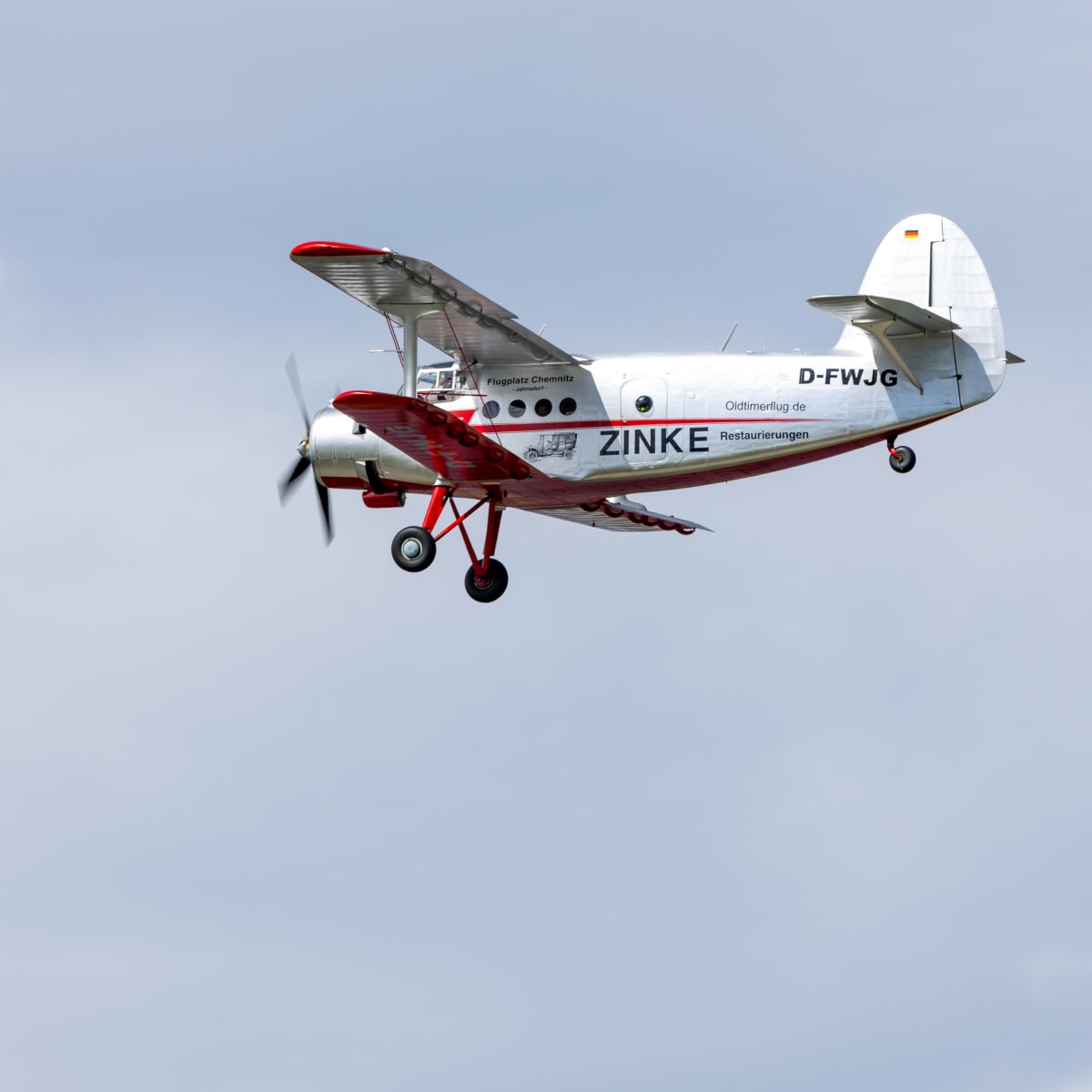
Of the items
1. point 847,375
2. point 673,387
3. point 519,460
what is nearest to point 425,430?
point 519,460

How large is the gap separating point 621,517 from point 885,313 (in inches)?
286

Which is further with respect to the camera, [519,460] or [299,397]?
[299,397]

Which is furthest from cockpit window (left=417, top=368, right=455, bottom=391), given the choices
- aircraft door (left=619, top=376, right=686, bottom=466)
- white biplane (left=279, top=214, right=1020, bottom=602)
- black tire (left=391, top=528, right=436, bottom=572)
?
aircraft door (left=619, top=376, right=686, bottom=466)

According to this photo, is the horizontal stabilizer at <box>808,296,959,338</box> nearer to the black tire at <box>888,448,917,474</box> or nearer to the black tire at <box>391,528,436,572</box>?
the black tire at <box>888,448,917,474</box>

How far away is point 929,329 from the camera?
1179 inches

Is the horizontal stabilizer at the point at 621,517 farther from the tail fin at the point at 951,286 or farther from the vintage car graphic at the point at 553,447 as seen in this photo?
the tail fin at the point at 951,286

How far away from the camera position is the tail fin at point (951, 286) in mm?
29859

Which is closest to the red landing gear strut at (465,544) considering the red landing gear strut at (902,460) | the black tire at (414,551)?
the black tire at (414,551)

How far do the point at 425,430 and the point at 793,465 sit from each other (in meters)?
5.03

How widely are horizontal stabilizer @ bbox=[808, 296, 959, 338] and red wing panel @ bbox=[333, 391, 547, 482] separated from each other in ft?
15.8

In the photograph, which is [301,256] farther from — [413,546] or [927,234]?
[927,234]

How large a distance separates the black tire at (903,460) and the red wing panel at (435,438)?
493 cm

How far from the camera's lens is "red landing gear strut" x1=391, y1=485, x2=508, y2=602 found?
3162 centimetres

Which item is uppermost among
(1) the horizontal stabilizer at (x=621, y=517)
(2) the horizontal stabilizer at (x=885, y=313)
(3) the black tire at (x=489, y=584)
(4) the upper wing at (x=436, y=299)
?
(4) the upper wing at (x=436, y=299)
